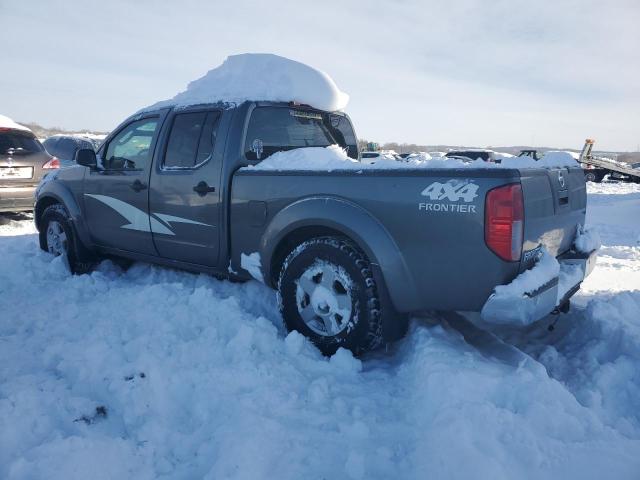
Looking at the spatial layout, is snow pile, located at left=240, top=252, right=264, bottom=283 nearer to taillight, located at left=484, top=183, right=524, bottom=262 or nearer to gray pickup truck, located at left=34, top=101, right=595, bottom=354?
gray pickup truck, located at left=34, top=101, right=595, bottom=354

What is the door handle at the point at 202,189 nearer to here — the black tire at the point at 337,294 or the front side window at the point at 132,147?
the front side window at the point at 132,147

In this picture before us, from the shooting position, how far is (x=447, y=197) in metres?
2.71

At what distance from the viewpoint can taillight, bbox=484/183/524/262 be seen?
102 inches

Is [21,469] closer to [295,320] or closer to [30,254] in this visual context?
[295,320]

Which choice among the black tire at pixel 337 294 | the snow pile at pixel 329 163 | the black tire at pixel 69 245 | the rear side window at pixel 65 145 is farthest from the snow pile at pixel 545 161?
the rear side window at pixel 65 145

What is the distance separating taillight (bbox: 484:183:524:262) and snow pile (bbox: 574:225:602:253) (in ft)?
3.48

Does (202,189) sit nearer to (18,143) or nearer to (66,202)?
(66,202)

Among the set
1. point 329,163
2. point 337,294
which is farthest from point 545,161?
point 337,294

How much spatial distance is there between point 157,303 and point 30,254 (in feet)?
9.10

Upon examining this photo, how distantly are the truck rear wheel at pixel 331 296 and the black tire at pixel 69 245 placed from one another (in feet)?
9.42

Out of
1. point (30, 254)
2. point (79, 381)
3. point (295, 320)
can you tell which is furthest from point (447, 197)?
point (30, 254)

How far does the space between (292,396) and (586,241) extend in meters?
2.34

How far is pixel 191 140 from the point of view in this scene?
13.6 feet

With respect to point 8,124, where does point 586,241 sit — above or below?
below
